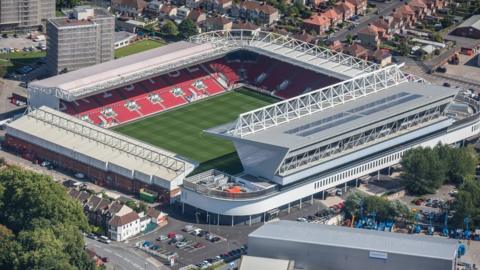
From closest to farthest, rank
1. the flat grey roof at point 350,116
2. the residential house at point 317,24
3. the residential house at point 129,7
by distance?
the flat grey roof at point 350,116 → the residential house at point 317,24 → the residential house at point 129,7

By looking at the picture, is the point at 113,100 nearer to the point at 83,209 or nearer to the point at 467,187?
the point at 83,209

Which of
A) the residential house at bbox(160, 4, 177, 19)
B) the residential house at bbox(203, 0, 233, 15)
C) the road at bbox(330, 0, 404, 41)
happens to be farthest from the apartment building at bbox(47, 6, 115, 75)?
the road at bbox(330, 0, 404, 41)

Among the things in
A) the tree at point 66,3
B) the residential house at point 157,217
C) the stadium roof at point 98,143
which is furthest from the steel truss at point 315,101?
the tree at point 66,3

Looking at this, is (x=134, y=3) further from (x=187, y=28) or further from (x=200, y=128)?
(x=200, y=128)

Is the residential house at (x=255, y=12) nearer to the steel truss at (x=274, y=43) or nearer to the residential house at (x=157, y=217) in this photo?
the steel truss at (x=274, y=43)

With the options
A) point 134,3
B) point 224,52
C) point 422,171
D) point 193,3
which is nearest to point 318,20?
point 193,3

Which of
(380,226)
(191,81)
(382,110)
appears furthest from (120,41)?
(380,226)

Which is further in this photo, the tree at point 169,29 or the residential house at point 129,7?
the residential house at point 129,7
